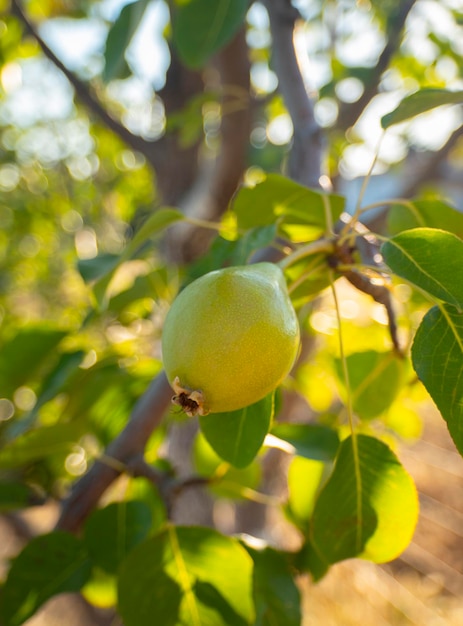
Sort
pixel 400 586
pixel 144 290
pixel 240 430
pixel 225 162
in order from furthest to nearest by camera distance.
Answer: pixel 400 586 → pixel 225 162 → pixel 144 290 → pixel 240 430

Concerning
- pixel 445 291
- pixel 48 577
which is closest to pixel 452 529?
pixel 48 577

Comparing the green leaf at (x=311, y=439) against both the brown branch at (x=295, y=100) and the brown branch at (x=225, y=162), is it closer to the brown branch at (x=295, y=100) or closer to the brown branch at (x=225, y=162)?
the brown branch at (x=295, y=100)

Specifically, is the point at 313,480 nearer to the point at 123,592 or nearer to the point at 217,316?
the point at 123,592

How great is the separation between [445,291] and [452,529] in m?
3.05

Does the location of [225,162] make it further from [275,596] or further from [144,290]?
[275,596]

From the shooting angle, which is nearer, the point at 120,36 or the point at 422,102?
the point at 422,102

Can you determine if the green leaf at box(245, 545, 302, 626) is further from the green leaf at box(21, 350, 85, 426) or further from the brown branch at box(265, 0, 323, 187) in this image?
the brown branch at box(265, 0, 323, 187)

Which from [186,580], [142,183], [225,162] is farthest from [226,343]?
[142,183]

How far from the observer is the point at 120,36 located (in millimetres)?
849

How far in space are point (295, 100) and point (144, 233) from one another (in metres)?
0.39

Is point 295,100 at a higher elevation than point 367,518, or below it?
higher

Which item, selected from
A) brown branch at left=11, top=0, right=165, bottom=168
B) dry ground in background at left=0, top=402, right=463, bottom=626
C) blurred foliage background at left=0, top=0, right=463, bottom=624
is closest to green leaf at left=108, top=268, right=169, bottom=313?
blurred foliage background at left=0, top=0, right=463, bottom=624

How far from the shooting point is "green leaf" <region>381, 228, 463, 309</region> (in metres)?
0.43

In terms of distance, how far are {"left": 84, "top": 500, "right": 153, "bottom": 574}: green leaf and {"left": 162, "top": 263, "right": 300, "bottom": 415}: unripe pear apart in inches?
17.7
